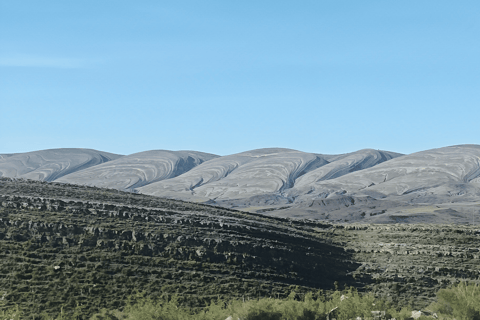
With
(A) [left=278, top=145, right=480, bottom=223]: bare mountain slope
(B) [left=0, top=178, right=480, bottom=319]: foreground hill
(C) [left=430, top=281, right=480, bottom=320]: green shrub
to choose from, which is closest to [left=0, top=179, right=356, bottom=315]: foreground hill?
(B) [left=0, top=178, right=480, bottom=319]: foreground hill

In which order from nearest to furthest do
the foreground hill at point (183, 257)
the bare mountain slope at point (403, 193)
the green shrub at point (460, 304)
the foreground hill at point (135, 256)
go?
the green shrub at point (460, 304)
the foreground hill at point (135, 256)
the foreground hill at point (183, 257)
the bare mountain slope at point (403, 193)

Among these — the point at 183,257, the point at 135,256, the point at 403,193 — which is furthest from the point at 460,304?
the point at 403,193

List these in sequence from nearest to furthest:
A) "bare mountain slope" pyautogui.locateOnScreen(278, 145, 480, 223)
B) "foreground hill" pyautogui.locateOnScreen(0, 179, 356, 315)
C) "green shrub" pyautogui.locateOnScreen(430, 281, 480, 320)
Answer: "green shrub" pyautogui.locateOnScreen(430, 281, 480, 320), "foreground hill" pyautogui.locateOnScreen(0, 179, 356, 315), "bare mountain slope" pyautogui.locateOnScreen(278, 145, 480, 223)

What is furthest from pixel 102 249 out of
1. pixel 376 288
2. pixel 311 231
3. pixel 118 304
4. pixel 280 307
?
pixel 311 231

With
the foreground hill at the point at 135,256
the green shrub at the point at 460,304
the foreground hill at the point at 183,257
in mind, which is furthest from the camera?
the foreground hill at the point at 183,257

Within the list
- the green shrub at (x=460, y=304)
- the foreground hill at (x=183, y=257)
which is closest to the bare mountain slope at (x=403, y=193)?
the foreground hill at (x=183, y=257)

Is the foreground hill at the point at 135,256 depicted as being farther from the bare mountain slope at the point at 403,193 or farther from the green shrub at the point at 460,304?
the bare mountain slope at the point at 403,193

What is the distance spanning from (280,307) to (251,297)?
8680mm

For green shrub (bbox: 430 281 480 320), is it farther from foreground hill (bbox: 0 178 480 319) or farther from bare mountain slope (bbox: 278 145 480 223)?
bare mountain slope (bbox: 278 145 480 223)

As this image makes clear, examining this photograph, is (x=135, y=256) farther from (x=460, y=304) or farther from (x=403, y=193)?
(x=403, y=193)

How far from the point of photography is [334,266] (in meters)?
41.3

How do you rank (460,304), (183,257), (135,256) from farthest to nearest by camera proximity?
(183,257)
(135,256)
(460,304)

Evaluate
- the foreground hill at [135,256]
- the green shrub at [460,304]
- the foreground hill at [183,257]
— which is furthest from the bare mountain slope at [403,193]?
the green shrub at [460,304]

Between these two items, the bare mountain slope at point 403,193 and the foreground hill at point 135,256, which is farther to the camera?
the bare mountain slope at point 403,193
